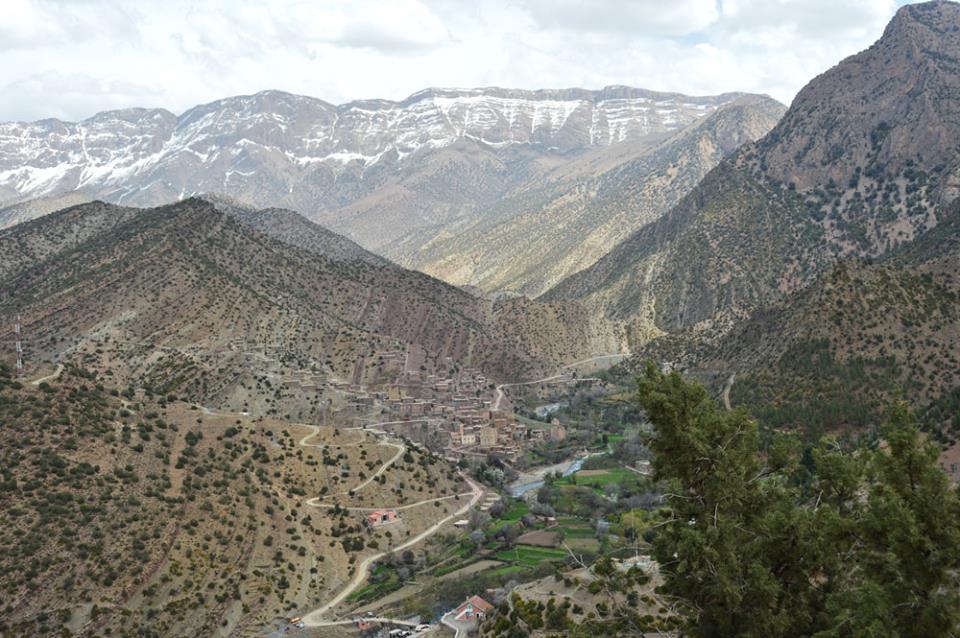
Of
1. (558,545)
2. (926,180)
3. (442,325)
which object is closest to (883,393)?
(558,545)

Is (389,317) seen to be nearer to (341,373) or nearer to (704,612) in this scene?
(341,373)

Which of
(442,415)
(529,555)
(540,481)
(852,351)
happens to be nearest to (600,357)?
(442,415)

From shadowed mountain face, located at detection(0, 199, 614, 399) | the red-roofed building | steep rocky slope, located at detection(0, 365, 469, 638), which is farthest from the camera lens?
shadowed mountain face, located at detection(0, 199, 614, 399)

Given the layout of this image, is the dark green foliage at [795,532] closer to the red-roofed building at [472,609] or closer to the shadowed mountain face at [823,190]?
the red-roofed building at [472,609]

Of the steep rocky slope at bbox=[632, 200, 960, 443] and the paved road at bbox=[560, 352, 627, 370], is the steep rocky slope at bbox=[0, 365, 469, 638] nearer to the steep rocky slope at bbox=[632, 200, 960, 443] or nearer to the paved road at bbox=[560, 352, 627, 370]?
the steep rocky slope at bbox=[632, 200, 960, 443]

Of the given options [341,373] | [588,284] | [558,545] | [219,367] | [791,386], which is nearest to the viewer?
[558,545]

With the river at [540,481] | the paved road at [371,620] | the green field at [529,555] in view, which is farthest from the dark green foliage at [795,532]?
the river at [540,481]

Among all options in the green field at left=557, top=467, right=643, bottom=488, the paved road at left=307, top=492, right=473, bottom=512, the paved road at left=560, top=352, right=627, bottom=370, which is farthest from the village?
the paved road at left=560, top=352, right=627, bottom=370

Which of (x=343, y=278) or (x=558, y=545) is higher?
(x=343, y=278)
